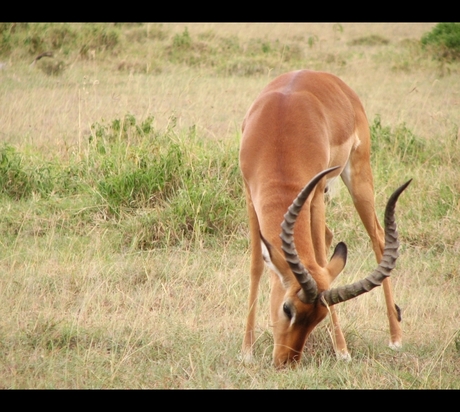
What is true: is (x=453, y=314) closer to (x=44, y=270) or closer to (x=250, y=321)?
(x=250, y=321)

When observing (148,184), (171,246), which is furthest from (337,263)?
(148,184)

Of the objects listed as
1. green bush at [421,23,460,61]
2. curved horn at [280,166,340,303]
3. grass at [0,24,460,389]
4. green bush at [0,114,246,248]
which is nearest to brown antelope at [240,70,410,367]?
curved horn at [280,166,340,303]

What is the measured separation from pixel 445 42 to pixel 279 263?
35.4 feet

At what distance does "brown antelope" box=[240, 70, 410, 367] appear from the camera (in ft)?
11.4

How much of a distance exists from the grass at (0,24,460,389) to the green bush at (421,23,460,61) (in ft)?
7.30

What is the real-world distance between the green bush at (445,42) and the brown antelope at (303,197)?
28.8 feet

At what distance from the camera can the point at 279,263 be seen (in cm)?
356

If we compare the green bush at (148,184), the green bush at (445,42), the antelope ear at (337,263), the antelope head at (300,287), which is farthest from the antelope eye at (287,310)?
the green bush at (445,42)

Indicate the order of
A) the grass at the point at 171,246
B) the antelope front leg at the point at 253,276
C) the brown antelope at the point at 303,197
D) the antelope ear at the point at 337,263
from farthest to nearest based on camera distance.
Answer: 1. the antelope front leg at the point at 253,276
2. the grass at the point at 171,246
3. the antelope ear at the point at 337,263
4. the brown antelope at the point at 303,197

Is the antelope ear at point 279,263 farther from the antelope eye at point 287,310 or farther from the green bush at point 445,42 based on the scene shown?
the green bush at point 445,42

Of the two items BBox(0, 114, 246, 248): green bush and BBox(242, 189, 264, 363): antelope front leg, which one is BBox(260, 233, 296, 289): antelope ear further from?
BBox(0, 114, 246, 248): green bush

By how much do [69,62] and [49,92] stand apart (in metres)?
2.52

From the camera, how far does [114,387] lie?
3.49m

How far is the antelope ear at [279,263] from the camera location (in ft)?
11.6
